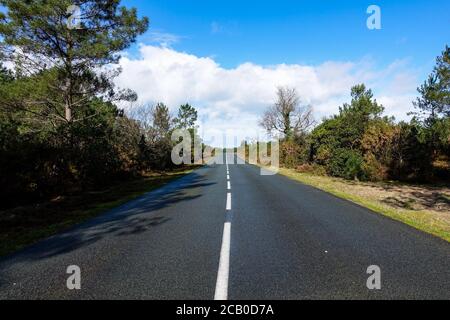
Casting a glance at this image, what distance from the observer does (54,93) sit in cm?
1720

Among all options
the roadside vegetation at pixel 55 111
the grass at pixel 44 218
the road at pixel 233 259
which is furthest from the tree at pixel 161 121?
the road at pixel 233 259

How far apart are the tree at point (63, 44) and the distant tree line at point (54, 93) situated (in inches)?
1.7

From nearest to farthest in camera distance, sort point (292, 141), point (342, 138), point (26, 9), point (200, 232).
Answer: point (200, 232) < point (26, 9) < point (342, 138) < point (292, 141)

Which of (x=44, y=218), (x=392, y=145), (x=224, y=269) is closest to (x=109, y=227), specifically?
(x=44, y=218)

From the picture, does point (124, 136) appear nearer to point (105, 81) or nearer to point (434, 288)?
point (105, 81)

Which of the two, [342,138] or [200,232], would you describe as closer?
[200,232]

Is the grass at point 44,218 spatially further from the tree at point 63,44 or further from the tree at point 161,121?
the tree at point 161,121

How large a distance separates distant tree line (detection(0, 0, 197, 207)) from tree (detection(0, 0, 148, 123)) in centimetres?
4

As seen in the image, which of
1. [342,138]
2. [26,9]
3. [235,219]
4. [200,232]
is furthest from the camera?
[342,138]

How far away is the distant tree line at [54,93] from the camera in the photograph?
13031mm

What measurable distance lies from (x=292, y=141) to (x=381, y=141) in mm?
16370

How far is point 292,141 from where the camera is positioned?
3812 cm
